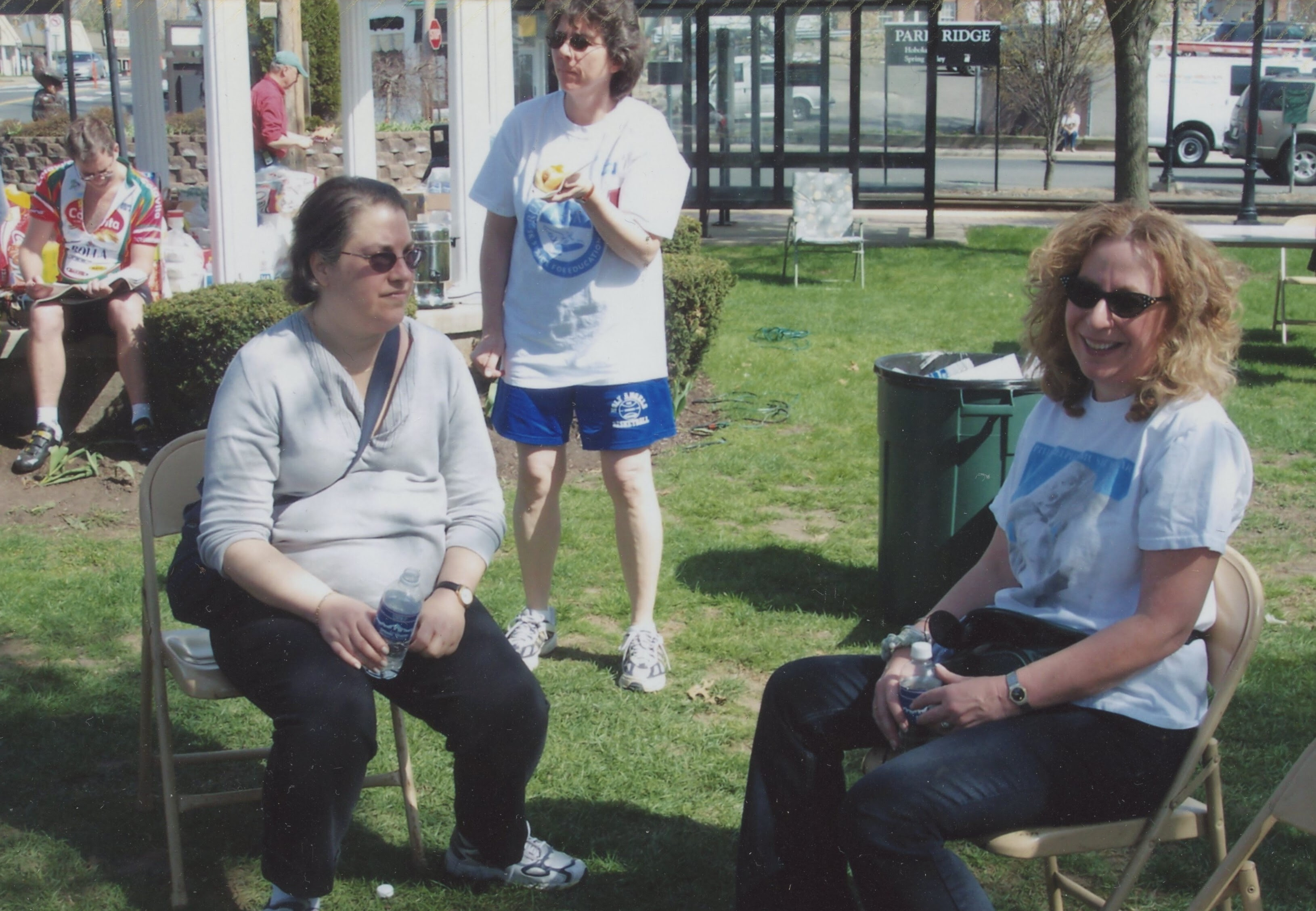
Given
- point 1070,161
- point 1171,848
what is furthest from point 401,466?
point 1070,161

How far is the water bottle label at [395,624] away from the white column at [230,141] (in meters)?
4.82

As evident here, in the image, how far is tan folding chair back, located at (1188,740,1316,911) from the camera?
6.54 ft

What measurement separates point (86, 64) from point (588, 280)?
32188mm

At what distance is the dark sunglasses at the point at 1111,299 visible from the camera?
7.61 ft

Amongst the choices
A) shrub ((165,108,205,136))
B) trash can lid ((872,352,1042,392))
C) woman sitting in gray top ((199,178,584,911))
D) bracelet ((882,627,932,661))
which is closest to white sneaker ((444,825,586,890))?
woman sitting in gray top ((199,178,584,911))

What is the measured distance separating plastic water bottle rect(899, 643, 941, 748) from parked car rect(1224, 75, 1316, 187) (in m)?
23.3

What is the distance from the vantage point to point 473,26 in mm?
7422

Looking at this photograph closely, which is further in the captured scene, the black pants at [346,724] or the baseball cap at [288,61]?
the baseball cap at [288,61]

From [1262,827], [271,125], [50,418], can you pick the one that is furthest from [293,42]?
[1262,827]

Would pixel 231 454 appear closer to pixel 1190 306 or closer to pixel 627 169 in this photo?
pixel 627 169

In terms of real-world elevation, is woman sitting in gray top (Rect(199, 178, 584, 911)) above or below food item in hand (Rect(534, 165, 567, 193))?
below

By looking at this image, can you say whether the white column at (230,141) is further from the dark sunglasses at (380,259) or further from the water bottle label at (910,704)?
the water bottle label at (910,704)

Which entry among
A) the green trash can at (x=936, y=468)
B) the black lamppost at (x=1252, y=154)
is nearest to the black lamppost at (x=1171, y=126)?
the black lamppost at (x=1252, y=154)

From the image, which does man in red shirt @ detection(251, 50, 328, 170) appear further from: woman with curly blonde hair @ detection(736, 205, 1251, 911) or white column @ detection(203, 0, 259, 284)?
woman with curly blonde hair @ detection(736, 205, 1251, 911)
